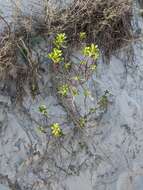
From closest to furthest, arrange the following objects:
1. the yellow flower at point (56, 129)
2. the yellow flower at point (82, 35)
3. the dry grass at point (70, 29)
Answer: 1. the yellow flower at point (56, 129)
2. the dry grass at point (70, 29)
3. the yellow flower at point (82, 35)

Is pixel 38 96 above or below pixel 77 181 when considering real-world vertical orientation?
above

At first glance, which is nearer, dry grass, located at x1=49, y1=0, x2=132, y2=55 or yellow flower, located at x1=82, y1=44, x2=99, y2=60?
yellow flower, located at x1=82, y1=44, x2=99, y2=60

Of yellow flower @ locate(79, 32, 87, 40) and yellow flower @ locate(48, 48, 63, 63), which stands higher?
yellow flower @ locate(79, 32, 87, 40)

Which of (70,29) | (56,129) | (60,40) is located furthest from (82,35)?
(56,129)

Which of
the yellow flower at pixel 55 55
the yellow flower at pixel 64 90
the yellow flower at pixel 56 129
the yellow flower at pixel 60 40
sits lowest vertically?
the yellow flower at pixel 56 129

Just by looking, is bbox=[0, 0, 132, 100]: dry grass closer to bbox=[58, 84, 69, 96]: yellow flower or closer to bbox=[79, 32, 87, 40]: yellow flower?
bbox=[79, 32, 87, 40]: yellow flower

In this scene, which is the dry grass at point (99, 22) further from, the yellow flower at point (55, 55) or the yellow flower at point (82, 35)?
the yellow flower at point (55, 55)

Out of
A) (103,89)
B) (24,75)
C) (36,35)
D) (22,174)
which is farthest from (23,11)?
(22,174)

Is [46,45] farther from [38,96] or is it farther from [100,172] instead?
[100,172]

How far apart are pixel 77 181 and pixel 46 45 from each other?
3.22ft

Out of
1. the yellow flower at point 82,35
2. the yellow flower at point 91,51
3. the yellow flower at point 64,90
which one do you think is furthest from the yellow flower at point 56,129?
the yellow flower at point 82,35

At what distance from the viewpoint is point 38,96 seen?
352cm

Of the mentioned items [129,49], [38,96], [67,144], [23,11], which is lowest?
[67,144]

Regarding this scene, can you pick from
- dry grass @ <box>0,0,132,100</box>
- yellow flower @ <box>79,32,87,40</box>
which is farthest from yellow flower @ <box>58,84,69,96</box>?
yellow flower @ <box>79,32,87,40</box>
